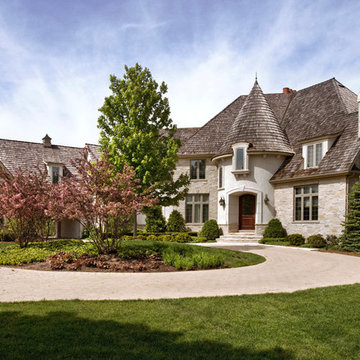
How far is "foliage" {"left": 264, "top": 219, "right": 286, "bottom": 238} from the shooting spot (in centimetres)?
2344

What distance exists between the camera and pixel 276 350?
4801 millimetres

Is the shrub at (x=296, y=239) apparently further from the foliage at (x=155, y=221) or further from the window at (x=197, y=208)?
the foliage at (x=155, y=221)

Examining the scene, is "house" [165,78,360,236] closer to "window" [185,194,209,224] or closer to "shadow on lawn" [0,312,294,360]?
"window" [185,194,209,224]

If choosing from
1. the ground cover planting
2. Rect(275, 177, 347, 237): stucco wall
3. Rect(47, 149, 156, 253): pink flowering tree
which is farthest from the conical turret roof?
Rect(47, 149, 156, 253): pink flowering tree

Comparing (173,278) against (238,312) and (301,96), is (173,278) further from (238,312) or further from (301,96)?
(301,96)

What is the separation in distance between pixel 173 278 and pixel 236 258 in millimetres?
4368

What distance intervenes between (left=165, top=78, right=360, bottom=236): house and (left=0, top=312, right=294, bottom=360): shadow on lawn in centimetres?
1701

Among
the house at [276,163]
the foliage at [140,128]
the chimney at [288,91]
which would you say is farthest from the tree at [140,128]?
the chimney at [288,91]

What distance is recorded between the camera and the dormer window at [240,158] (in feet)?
82.0

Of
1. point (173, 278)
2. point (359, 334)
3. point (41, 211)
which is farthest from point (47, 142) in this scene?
point (359, 334)

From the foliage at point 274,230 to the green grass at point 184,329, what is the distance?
1624 centimetres

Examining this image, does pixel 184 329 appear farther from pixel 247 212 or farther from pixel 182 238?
pixel 247 212

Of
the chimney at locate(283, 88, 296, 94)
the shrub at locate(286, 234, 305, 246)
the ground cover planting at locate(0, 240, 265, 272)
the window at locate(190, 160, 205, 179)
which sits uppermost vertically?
the chimney at locate(283, 88, 296, 94)

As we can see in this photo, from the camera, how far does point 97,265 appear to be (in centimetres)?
1149
